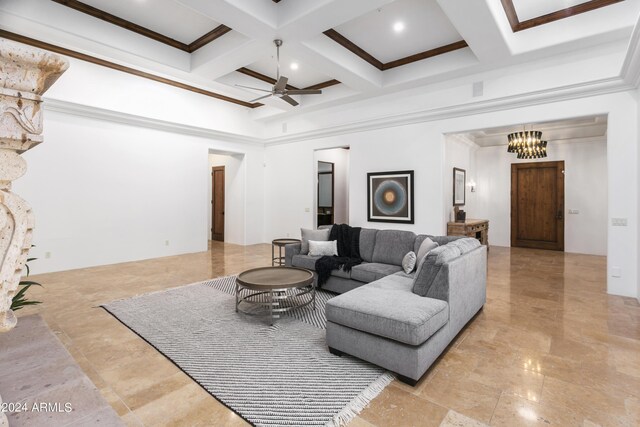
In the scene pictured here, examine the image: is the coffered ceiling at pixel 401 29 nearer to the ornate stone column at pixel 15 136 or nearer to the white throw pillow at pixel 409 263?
the white throw pillow at pixel 409 263

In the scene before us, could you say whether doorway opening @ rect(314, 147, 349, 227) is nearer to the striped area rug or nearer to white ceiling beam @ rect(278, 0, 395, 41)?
white ceiling beam @ rect(278, 0, 395, 41)

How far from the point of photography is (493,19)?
384cm

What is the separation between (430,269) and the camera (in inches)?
110

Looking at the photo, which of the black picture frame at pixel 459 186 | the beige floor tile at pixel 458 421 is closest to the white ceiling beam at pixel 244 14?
the beige floor tile at pixel 458 421

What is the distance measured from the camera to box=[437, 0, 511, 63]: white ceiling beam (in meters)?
3.60

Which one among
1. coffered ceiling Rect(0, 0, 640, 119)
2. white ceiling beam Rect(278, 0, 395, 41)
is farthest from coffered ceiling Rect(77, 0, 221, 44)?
white ceiling beam Rect(278, 0, 395, 41)

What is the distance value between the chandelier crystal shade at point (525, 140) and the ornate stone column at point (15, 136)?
7860 millimetres

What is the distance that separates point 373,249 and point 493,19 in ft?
10.6

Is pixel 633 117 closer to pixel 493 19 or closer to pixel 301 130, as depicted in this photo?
pixel 493 19

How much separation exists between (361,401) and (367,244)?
285 centimetres

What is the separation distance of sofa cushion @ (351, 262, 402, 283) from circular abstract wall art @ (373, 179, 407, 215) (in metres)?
2.35

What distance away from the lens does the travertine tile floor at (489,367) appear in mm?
2004

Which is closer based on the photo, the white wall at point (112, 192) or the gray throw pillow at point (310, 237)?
the gray throw pillow at point (310, 237)

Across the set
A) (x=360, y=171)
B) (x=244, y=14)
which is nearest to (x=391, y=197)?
(x=360, y=171)
